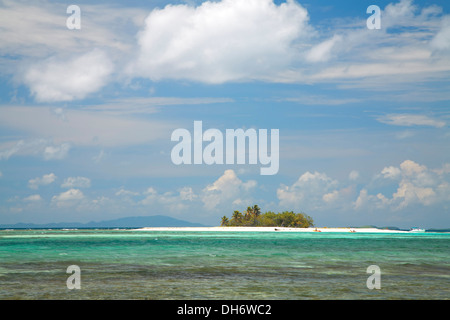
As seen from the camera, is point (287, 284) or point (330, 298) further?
point (287, 284)

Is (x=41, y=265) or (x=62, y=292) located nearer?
(x=62, y=292)

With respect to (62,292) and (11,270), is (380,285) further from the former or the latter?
(11,270)

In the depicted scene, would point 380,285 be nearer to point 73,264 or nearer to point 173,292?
point 173,292

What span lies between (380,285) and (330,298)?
6.12 m

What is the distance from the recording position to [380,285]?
28891mm

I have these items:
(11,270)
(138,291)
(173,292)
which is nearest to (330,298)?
(173,292)

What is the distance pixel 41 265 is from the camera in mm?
42375

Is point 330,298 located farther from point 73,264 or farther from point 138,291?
point 73,264

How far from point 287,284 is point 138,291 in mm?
9074

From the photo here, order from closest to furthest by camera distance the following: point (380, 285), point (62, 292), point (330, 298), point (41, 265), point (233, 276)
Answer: point (330, 298), point (62, 292), point (380, 285), point (233, 276), point (41, 265)
